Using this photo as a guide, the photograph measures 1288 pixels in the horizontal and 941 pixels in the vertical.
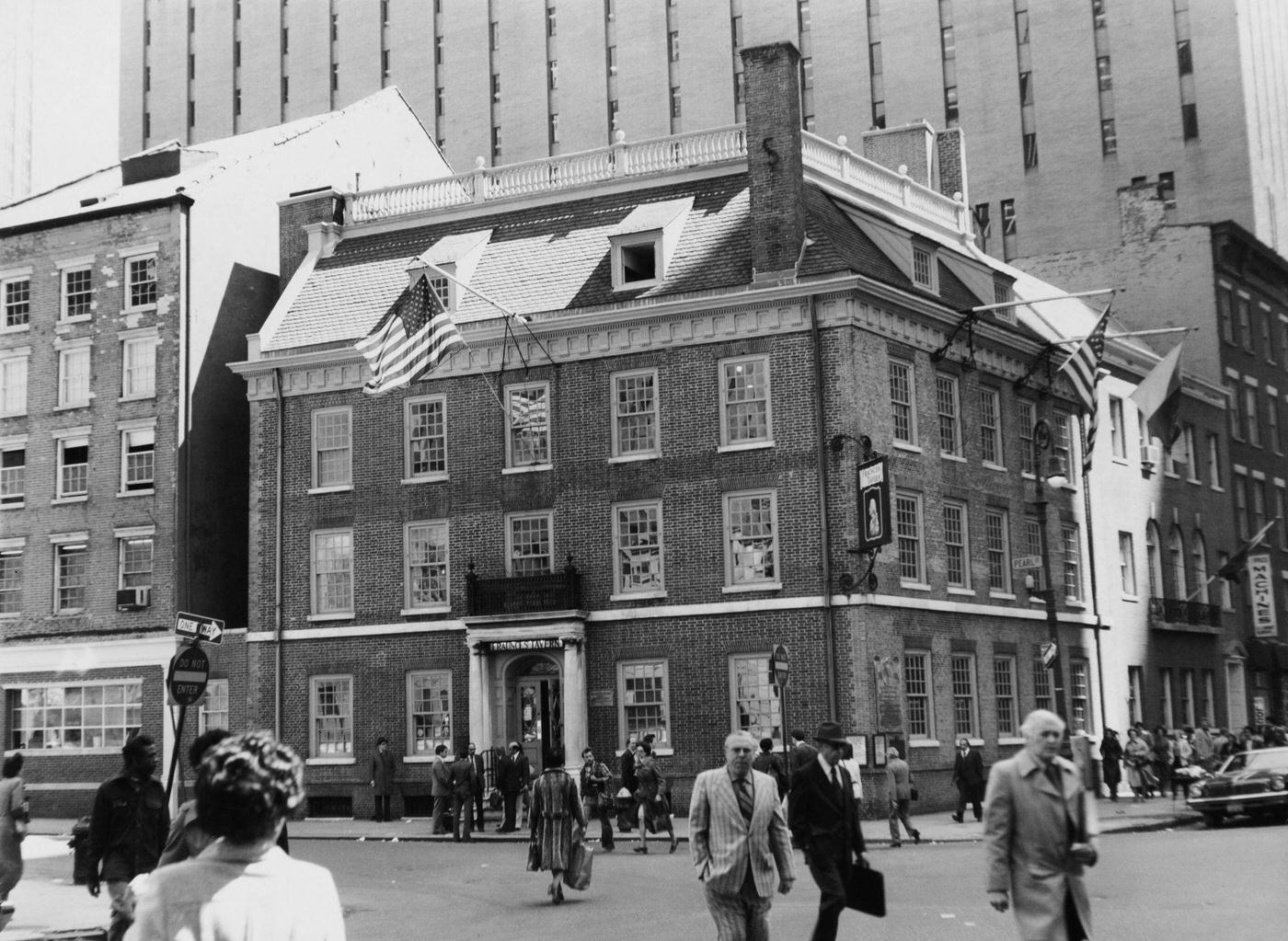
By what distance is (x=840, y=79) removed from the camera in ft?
246

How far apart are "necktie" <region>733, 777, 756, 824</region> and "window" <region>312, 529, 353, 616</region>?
1136 inches

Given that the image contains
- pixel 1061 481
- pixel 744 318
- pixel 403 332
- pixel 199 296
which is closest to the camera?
pixel 1061 481

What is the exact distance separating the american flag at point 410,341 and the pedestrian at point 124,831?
2049cm

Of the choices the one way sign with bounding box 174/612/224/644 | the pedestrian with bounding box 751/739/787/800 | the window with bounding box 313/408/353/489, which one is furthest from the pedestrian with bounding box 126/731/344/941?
the window with bounding box 313/408/353/489

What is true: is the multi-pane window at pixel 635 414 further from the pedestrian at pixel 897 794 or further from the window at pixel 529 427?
the pedestrian at pixel 897 794

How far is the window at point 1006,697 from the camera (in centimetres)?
3869

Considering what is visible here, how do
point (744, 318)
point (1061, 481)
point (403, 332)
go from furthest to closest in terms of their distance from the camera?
point (744, 318)
point (403, 332)
point (1061, 481)

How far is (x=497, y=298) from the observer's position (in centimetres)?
3841

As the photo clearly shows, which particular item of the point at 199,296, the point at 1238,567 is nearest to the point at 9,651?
the point at 199,296

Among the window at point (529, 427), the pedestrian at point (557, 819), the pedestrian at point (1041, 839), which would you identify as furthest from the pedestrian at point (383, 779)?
the pedestrian at point (1041, 839)

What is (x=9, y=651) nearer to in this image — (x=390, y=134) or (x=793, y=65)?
(x=390, y=134)

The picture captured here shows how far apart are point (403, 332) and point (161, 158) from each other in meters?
17.9

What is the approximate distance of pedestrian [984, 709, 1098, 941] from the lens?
9.66 m

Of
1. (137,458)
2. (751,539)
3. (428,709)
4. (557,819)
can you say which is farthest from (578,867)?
(137,458)
